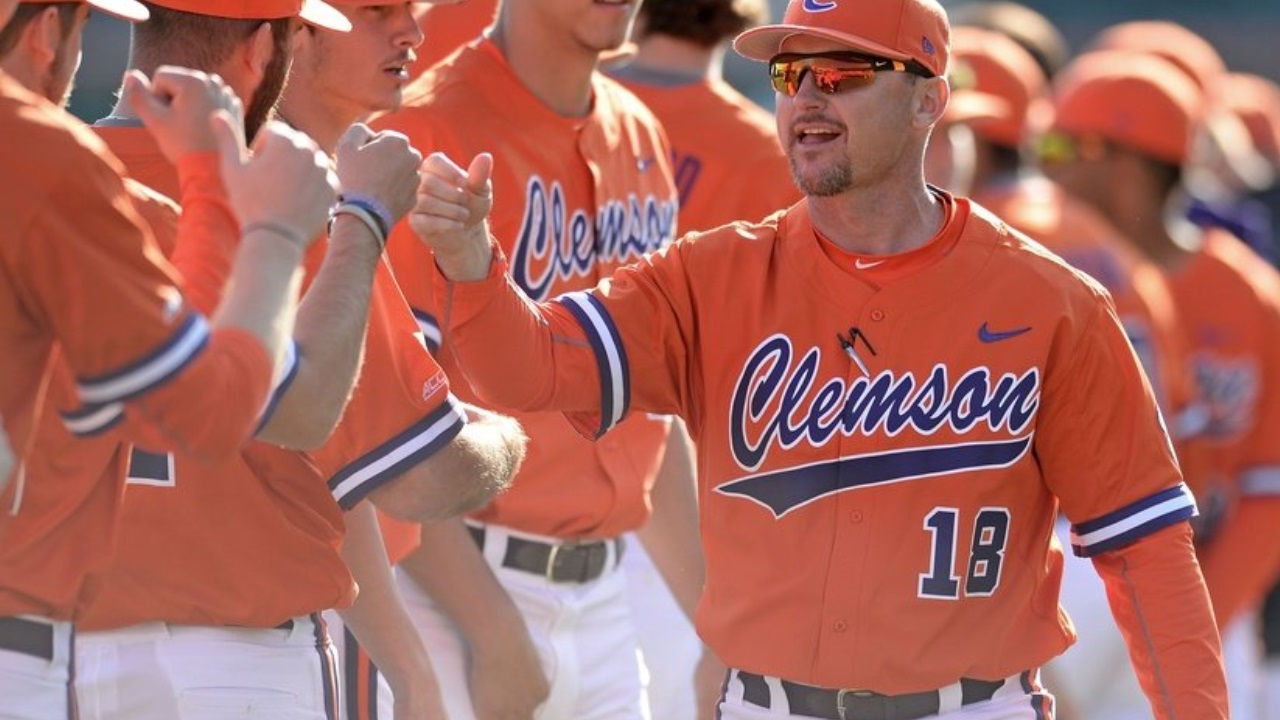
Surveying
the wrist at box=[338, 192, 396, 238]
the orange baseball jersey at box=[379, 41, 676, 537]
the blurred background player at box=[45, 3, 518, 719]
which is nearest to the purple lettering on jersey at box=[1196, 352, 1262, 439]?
the orange baseball jersey at box=[379, 41, 676, 537]

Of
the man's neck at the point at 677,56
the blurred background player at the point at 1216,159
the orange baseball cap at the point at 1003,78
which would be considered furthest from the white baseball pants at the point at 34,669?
the blurred background player at the point at 1216,159

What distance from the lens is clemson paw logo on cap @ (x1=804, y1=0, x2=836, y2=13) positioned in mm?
4676

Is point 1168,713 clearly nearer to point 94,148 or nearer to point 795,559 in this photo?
point 795,559

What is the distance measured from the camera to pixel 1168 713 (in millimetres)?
4715

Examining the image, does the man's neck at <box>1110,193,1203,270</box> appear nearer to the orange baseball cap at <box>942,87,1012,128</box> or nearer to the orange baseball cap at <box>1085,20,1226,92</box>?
the orange baseball cap at <box>942,87,1012,128</box>

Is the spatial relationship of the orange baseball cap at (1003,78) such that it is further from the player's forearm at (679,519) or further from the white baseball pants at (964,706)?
the white baseball pants at (964,706)

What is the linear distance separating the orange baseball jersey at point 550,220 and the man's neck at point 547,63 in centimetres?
4

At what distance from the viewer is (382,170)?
12.9 feet

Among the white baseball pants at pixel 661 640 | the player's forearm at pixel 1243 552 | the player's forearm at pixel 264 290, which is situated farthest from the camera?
the player's forearm at pixel 1243 552

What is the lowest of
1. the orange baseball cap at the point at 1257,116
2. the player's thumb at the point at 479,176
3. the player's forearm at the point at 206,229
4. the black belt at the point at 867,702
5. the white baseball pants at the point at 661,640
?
the orange baseball cap at the point at 1257,116

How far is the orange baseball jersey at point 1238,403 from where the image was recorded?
917 centimetres

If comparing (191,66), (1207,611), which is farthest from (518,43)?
(1207,611)

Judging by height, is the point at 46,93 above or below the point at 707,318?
above

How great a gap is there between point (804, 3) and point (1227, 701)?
5.13 ft
